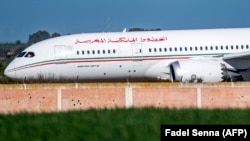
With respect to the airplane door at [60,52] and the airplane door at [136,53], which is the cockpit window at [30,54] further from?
the airplane door at [136,53]

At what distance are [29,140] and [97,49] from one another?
1616cm

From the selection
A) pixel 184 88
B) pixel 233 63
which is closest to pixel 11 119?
pixel 184 88

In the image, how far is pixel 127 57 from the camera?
27172mm

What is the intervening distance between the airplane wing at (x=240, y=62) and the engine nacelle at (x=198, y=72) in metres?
0.89

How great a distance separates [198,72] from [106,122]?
557 inches

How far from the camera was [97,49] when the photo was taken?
89.4ft

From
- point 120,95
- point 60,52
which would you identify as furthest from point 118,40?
point 120,95

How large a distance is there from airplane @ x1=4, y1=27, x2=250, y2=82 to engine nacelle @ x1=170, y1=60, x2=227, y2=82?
1.8 inches

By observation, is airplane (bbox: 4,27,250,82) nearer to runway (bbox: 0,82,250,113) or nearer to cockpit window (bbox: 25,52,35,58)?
cockpit window (bbox: 25,52,35,58)

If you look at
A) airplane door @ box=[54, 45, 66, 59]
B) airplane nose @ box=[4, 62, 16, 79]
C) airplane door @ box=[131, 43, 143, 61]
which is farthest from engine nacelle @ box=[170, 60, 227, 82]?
airplane nose @ box=[4, 62, 16, 79]

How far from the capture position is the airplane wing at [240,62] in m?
27.1

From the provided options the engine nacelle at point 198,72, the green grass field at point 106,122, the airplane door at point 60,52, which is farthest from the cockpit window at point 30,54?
the green grass field at point 106,122

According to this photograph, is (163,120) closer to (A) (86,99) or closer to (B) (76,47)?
(A) (86,99)

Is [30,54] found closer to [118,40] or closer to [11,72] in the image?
[11,72]
